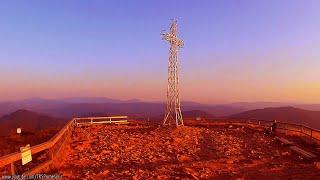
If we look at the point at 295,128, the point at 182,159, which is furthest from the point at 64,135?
the point at 295,128

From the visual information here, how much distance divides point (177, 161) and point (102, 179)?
4986 mm

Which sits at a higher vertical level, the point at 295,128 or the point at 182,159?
the point at 295,128

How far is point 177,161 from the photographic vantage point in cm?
1838

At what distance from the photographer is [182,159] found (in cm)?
1898

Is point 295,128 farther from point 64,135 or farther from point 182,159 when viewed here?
point 64,135

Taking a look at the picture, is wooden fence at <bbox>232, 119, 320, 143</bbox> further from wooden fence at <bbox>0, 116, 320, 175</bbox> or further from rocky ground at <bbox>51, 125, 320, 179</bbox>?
rocky ground at <bbox>51, 125, 320, 179</bbox>

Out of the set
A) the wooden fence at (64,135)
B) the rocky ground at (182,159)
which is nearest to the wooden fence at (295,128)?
the wooden fence at (64,135)

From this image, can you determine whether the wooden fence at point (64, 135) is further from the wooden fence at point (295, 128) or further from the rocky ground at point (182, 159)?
the rocky ground at point (182, 159)

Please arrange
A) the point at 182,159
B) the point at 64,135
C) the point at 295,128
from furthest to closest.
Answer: the point at 295,128 → the point at 64,135 → the point at 182,159

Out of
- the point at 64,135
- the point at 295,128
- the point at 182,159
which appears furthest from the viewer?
the point at 295,128

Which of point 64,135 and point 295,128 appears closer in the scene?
point 64,135

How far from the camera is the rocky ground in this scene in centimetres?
1485

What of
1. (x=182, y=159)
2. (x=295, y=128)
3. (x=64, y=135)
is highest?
(x=64, y=135)

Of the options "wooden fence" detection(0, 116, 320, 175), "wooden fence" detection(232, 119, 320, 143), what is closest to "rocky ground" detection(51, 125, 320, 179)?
"wooden fence" detection(0, 116, 320, 175)
